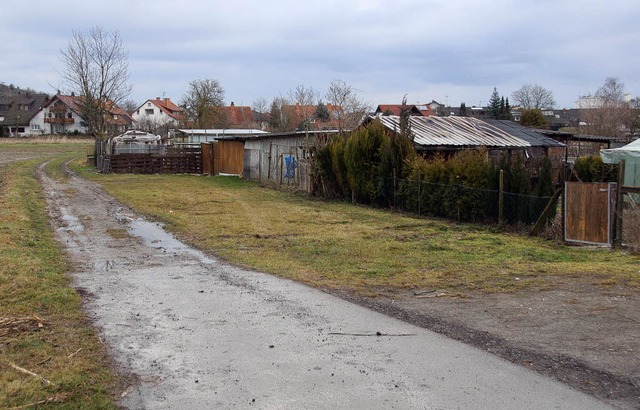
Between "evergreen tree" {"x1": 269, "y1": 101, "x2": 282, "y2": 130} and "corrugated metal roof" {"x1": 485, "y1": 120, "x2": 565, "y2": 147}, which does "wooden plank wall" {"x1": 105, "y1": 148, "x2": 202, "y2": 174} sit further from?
"evergreen tree" {"x1": 269, "y1": 101, "x2": 282, "y2": 130}

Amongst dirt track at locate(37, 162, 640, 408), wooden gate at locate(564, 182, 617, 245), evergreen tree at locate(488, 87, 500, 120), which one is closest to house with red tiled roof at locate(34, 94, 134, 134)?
evergreen tree at locate(488, 87, 500, 120)

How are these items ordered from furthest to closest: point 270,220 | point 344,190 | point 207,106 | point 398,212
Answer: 1. point 207,106
2. point 344,190
3. point 398,212
4. point 270,220

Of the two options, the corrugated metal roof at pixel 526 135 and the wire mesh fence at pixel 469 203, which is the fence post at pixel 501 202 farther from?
the corrugated metal roof at pixel 526 135

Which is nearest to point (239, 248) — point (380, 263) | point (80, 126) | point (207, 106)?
point (380, 263)

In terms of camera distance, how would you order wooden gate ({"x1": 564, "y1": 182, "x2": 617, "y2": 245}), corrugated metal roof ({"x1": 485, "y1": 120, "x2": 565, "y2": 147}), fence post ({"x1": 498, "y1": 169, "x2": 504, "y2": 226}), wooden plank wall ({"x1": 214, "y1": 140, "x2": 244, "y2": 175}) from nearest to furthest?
wooden gate ({"x1": 564, "y1": 182, "x2": 617, "y2": 245}) → fence post ({"x1": 498, "y1": 169, "x2": 504, "y2": 226}) → corrugated metal roof ({"x1": 485, "y1": 120, "x2": 565, "y2": 147}) → wooden plank wall ({"x1": 214, "y1": 140, "x2": 244, "y2": 175})

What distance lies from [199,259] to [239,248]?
1360mm

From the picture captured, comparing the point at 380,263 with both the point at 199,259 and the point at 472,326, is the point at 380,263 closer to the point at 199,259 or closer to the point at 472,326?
the point at 199,259

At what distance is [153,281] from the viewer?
9930mm

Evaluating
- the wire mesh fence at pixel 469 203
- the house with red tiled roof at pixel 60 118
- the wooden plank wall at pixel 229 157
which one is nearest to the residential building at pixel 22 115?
the house with red tiled roof at pixel 60 118

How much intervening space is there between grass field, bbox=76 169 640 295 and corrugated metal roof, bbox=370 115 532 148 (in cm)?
505

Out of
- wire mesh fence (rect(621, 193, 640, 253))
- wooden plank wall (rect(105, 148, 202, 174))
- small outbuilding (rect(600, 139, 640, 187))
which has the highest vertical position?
small outbuilding (rect(600, 139, 640, 187))

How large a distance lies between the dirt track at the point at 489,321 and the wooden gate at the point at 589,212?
491 centimetres

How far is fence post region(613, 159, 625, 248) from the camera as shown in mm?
13281

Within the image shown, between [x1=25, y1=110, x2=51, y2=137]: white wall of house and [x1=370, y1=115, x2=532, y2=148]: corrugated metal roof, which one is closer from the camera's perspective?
[x1=370, y1=115, x2=532, y2=148]: corrugated metal roof
